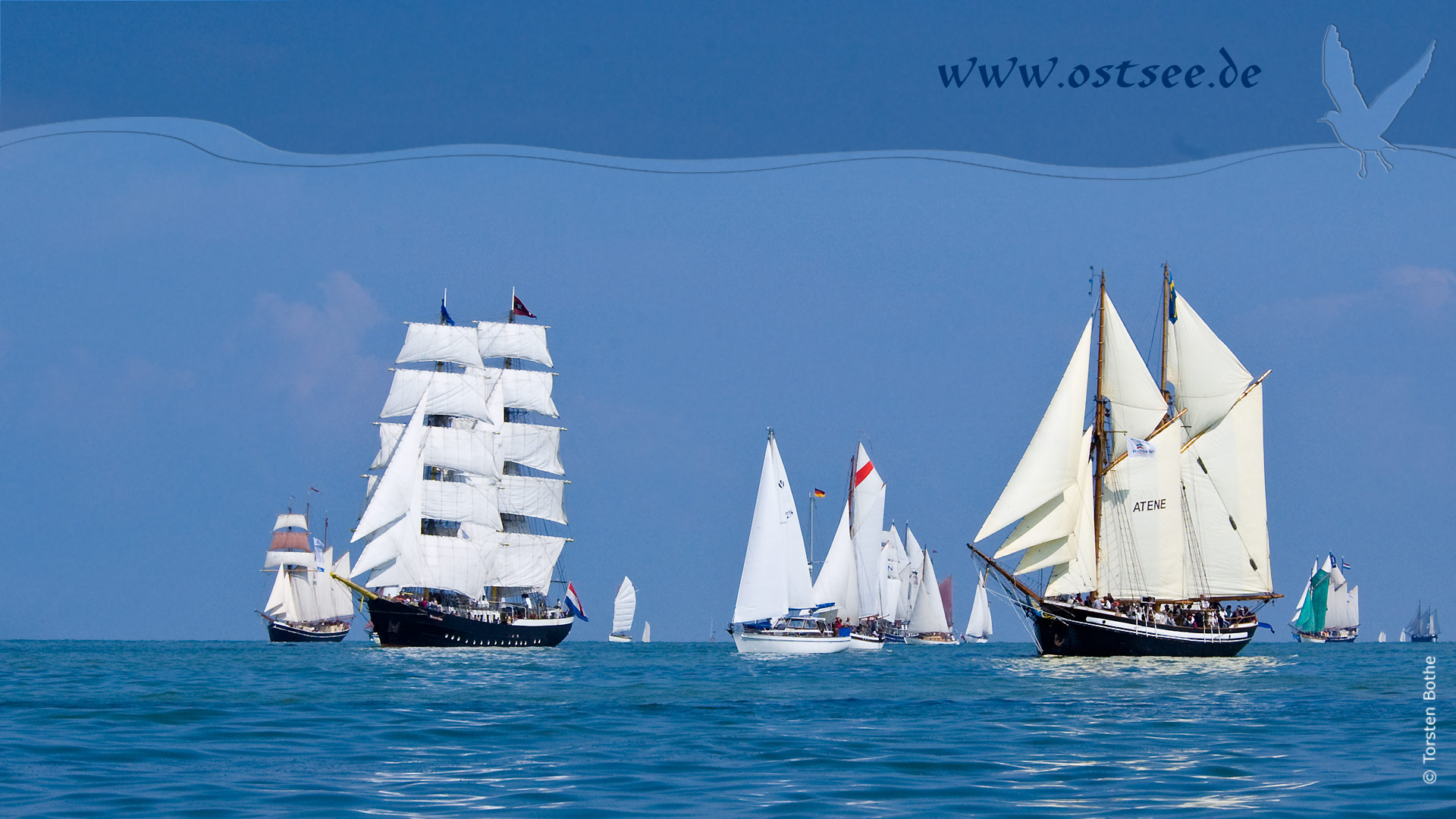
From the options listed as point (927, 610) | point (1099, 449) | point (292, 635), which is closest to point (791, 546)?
point (1099, 449)

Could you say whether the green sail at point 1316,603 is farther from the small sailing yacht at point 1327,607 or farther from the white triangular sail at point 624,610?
the white triangular sail at point 624,610

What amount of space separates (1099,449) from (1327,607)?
10049cm

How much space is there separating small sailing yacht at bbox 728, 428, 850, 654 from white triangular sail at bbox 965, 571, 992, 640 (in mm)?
83976

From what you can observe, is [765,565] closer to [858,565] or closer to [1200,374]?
[858,565]

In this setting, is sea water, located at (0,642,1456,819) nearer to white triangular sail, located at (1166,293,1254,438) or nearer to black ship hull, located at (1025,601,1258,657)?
black ship hull, located at (1025,601,1258,657)

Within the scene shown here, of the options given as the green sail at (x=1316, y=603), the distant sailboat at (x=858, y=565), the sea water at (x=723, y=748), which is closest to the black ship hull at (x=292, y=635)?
the distant sailboat at (x=858, y=565)

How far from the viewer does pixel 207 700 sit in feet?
125

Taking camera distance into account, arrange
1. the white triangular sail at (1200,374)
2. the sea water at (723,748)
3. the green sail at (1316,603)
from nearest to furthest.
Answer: the sea water at (723,748), the white triangular sail at (1200,374), the green sail at (1316,603)

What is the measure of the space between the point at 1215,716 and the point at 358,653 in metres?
69.9

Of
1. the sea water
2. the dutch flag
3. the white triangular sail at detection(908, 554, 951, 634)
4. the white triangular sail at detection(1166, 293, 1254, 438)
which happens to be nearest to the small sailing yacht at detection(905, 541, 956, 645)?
the white triangular sail at detection(908, 554, 951, 634)

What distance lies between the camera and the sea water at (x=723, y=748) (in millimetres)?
18859

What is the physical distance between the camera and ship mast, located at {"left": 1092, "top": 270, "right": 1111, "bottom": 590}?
7569cm

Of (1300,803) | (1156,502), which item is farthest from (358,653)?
(1300,803)

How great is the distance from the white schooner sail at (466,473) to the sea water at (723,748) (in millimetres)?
51246
